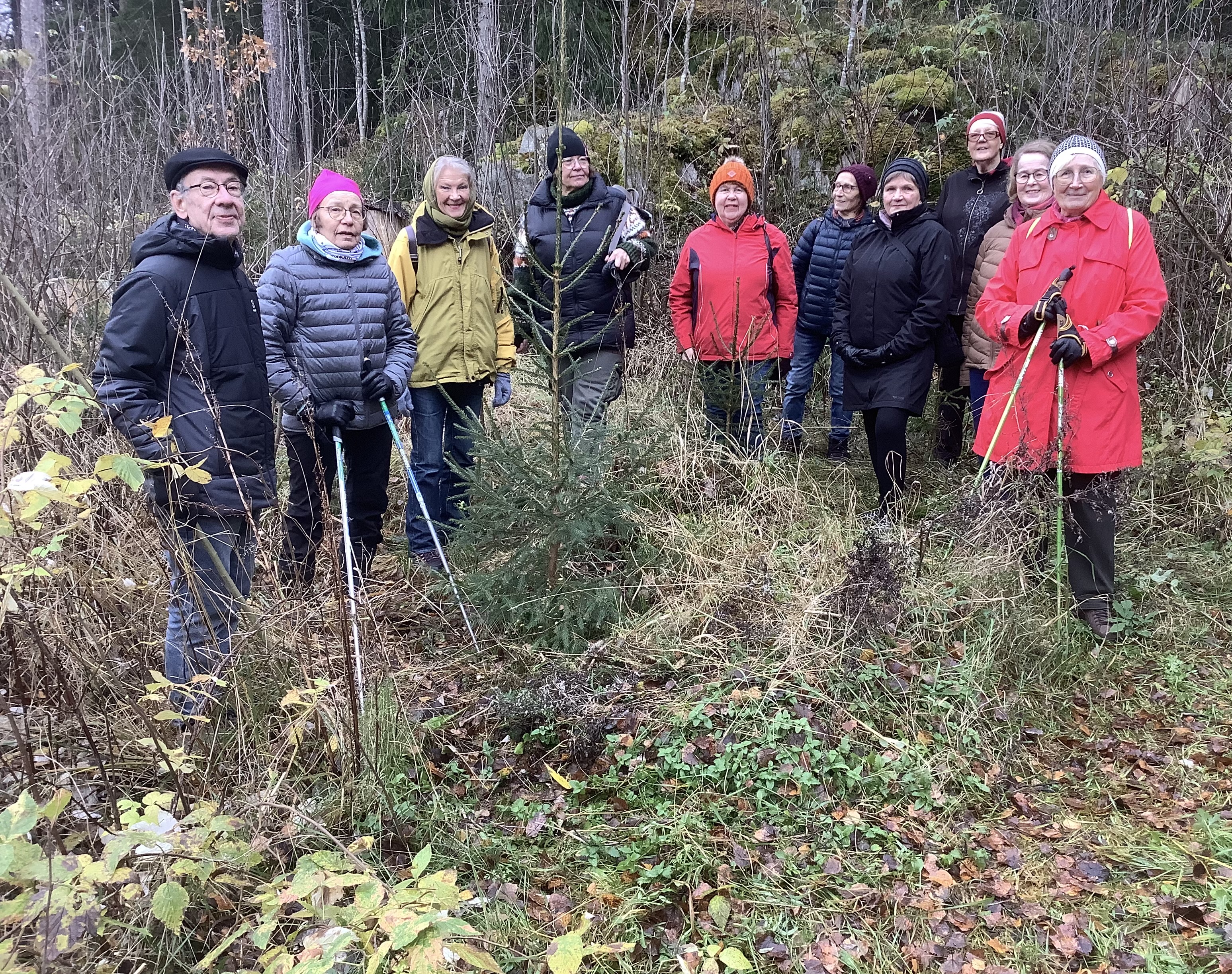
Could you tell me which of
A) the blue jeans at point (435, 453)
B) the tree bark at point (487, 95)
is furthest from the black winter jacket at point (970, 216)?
the tree bark at point (487, 95)

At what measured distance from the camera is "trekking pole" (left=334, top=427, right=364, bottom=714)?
9.64 feet

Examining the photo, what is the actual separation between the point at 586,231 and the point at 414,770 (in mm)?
3321

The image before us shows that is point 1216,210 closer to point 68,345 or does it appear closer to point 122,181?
point 68,345

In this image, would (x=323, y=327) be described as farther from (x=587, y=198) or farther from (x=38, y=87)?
(x=38, y=87)

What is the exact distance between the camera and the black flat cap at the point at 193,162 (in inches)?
117

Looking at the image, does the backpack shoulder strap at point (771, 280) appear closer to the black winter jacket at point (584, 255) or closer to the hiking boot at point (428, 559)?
the black winter jacket at point (584, 255)

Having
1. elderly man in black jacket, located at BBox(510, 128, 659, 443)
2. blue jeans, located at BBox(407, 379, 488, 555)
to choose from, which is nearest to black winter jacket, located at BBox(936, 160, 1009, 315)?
elderly man in black jacket, located at BBox(510, 128, 659, 443)

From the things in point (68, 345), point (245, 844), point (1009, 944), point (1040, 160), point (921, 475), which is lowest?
point (1009, 944)

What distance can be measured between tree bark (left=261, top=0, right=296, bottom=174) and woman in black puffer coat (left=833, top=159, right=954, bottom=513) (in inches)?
206

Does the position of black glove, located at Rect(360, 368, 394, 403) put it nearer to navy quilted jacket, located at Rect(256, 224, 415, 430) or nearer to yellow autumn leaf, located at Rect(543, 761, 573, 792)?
navy quilted jacket, located at Rect(256, 224, 415, 430)

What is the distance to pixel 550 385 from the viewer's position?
362cm

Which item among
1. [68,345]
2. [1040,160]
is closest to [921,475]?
[1040,160]

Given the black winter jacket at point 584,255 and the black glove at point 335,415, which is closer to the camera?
the black glove at point 335,415

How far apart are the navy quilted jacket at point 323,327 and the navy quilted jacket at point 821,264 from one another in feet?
8.90
